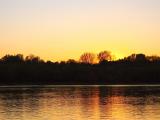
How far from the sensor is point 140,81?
142m

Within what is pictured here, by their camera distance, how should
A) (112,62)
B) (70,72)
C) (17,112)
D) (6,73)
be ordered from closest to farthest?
(17,112), (6,73), (70,72), (112,62)

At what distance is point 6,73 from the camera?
432ft

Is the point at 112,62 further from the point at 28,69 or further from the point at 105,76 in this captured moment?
the point at 28,69

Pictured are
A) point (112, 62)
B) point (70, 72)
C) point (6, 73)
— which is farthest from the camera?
point (112, 62)

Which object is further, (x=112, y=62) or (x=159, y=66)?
(x=112, y=62)

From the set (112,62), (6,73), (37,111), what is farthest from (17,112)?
(112,62)

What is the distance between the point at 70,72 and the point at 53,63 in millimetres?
19946

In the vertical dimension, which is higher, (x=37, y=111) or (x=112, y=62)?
(x=112, y=62)

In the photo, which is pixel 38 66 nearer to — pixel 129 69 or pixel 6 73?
pixel 6 73

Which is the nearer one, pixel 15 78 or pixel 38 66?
pixel 15 78

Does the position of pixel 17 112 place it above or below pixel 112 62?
below

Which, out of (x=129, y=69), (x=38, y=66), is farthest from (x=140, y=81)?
(x=38, y=66)

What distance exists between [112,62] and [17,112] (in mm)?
115940

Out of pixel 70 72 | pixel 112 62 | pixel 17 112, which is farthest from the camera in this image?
pixel 112 62
